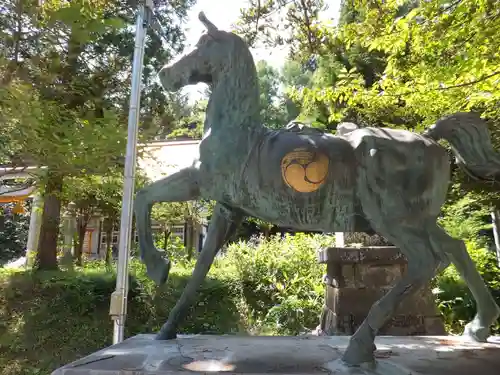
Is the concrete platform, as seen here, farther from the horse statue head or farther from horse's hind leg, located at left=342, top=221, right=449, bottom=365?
the horse statue head

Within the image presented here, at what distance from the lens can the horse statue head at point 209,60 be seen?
9.86ft

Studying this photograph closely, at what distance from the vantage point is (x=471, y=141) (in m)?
2.82

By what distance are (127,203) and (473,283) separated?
160 inches

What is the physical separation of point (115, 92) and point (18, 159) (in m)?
2.28

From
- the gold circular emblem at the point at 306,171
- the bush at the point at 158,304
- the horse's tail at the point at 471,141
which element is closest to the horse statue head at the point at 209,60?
the gold circular emblem at the point at 306,171

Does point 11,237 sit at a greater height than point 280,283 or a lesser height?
greater

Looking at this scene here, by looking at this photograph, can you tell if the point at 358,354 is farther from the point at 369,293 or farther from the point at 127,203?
the point at 127,203

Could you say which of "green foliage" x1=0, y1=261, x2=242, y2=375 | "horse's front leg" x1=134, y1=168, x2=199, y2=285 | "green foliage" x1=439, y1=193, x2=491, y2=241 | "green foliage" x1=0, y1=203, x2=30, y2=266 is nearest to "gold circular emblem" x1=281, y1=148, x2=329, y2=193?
"horse's front leg" x1=134, y1=168, x2=199, y2=285

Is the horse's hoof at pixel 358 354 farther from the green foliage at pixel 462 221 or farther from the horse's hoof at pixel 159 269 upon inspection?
the green foliage at pixel 462 221

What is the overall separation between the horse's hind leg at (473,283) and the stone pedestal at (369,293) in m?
1.26

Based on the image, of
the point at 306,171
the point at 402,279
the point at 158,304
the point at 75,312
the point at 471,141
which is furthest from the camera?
the point at 158,304

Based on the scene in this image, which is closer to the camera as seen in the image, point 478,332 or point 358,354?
point 358,354

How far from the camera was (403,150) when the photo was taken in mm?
2627

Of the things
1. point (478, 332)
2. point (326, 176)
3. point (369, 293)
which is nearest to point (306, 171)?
point (326, 176)
